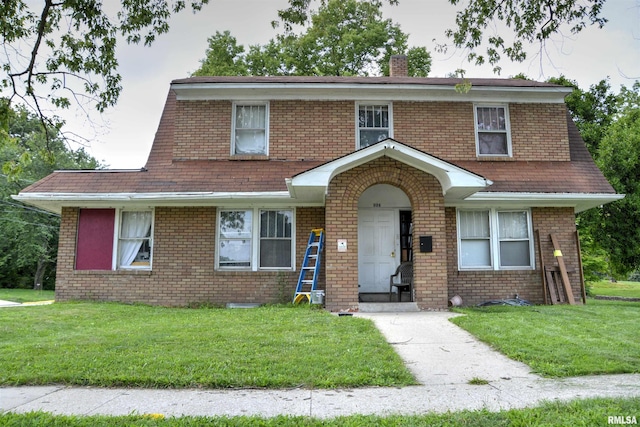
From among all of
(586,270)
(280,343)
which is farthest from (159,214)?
(586,270)

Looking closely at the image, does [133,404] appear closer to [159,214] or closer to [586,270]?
[159,214]

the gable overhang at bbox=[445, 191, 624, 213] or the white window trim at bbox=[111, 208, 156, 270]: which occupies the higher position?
the gable overhang at bbox=[445, 191, 624, 213]

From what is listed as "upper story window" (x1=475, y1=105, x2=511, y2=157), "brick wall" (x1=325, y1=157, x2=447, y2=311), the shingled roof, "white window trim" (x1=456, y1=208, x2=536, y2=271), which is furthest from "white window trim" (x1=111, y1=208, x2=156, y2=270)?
"upper story window" (x1=475, y1=105, x2=511, y2=157)

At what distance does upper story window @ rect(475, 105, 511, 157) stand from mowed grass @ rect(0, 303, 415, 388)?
687 centimetres

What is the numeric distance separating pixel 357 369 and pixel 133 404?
2.21m

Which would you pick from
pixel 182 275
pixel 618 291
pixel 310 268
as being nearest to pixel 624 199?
pixel 310 268

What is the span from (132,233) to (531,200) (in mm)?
9928

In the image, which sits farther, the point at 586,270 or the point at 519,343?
the point at 586,270

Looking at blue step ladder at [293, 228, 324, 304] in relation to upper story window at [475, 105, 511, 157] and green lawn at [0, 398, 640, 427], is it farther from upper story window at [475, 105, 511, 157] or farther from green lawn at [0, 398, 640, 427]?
green lawn at [0, 398, 640, 427]

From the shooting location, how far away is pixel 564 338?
6.36 m

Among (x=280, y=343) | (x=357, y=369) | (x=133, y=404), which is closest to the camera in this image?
(x=133, y=404)

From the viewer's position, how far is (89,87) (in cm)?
705

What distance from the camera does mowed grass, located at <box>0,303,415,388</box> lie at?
15.2 feet

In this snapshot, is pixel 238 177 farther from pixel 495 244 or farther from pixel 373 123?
pixel 495 244
